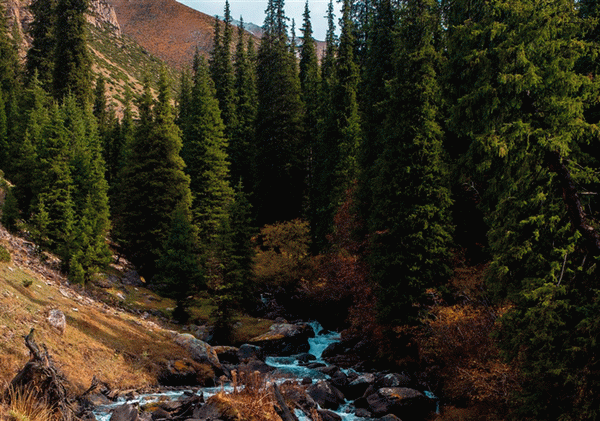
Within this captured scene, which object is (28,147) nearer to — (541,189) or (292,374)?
(292,374)

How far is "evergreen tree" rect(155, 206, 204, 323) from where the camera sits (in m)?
27.9

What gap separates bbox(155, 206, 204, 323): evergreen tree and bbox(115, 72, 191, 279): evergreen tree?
3.99 meters

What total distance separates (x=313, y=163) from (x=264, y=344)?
24.9 metres

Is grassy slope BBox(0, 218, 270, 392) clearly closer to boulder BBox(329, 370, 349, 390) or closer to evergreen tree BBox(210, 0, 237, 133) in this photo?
boulder BBox(329, 370, 349, 390)

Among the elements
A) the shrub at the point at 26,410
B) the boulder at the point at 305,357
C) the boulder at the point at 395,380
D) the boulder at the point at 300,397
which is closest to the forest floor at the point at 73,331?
the shrub at the point at 26,410

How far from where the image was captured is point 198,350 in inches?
835

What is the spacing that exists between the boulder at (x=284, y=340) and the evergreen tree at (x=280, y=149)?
19707mm

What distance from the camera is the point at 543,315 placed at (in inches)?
386

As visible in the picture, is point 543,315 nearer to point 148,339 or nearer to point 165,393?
point 165,393

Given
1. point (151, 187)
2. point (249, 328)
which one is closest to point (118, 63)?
point (151, 187)

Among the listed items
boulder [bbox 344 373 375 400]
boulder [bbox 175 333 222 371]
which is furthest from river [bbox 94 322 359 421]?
boulder [bbox 175 333 222 371]

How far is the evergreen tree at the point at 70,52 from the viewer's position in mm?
46406

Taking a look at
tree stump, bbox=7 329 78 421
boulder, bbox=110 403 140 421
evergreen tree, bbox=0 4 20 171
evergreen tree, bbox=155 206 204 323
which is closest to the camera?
tree stump, bbox=7 329 78 421

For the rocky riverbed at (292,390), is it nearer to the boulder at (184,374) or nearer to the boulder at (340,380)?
the boulder at (340,380)
